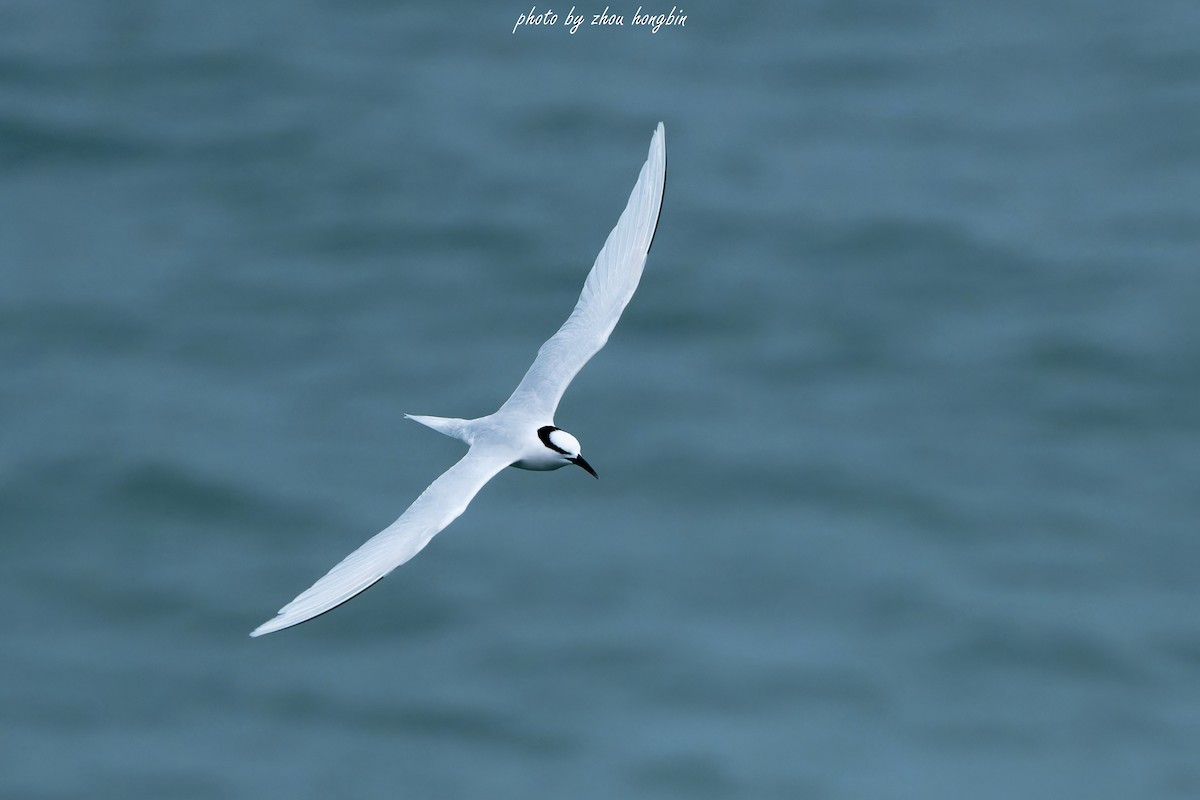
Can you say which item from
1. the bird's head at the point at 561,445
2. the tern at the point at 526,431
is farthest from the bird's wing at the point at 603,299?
the bird's head at the point at 561,445

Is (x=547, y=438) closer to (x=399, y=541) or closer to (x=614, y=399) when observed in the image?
(x=399, y=541)

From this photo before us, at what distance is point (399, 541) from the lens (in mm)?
13312

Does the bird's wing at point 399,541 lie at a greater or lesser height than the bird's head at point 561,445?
lesser

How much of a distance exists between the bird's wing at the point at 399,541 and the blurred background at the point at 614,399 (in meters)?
4.39

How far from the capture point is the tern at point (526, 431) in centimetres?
1287

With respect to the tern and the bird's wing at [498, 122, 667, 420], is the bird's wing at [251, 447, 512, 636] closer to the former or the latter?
the tern

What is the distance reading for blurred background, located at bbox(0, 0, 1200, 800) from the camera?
17.9 metres

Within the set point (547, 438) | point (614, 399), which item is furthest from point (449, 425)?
point (614, 399)

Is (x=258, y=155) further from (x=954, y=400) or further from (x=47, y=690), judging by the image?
(x=954, y=400)

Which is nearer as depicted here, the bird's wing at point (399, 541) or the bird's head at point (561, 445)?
the bird's wing at point (399, 541)

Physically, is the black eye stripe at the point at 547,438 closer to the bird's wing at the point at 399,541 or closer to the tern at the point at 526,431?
the tern at the point at 526,431

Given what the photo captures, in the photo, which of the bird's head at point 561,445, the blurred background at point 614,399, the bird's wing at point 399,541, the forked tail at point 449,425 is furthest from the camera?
the blurred background at point 614,399

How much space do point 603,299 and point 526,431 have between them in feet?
6.22

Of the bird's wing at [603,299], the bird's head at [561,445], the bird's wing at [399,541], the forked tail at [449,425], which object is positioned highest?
the bird's wing at [603,299]
